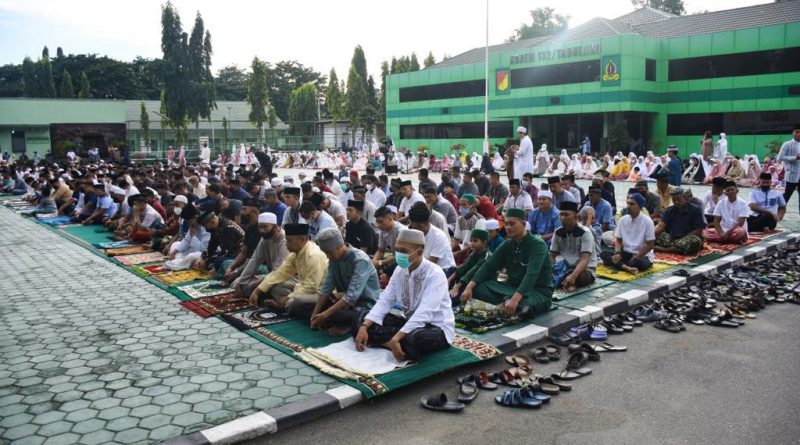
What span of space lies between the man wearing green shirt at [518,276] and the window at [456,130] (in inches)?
1295

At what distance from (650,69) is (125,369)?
32.3 metres

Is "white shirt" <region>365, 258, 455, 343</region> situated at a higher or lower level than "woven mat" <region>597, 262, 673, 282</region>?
higher

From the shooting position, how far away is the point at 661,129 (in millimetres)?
32969

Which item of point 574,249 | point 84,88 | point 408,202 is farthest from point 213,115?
point 574,249

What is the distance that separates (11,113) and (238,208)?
37.9 metres

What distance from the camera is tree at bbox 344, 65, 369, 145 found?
48.7 m

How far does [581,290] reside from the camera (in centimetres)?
725

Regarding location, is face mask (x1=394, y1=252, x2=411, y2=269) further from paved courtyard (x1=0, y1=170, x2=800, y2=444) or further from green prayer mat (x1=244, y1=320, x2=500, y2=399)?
paved courtyard (x1=0, y1=170, x2=800, y2=444)

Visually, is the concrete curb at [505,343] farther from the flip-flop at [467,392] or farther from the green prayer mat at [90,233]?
the green prayer mat at [90,233]

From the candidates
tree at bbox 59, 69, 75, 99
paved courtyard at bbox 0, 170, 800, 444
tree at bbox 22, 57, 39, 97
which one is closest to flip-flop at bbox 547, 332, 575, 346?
paved courtyard at bbox 0, 170, 800, 444

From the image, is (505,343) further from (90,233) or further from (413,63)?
(413,63)

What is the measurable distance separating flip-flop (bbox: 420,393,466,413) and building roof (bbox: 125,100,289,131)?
48594mm

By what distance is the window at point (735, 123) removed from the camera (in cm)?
2862

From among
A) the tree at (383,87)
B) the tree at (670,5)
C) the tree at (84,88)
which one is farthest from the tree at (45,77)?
the tree at (670,5)
